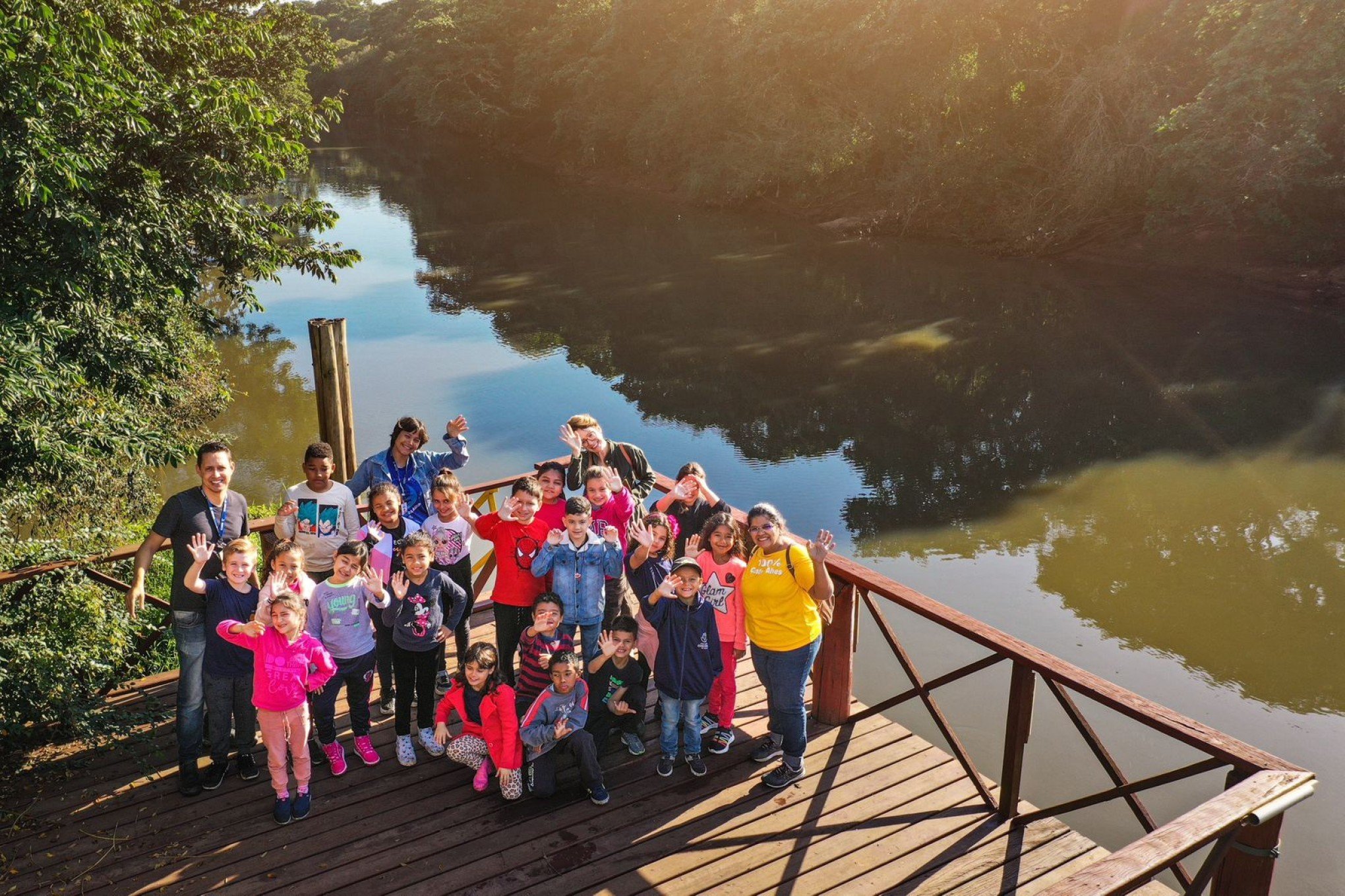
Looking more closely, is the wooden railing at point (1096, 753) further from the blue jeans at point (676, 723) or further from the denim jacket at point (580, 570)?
the denim jacket at point (580, 570)

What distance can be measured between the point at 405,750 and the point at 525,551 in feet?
3.91

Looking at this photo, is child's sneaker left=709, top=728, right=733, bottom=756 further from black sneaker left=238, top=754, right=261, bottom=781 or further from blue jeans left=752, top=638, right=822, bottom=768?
black sneaker left=238, top=754, right=261, bottom=781

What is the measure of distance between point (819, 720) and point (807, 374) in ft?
45.6

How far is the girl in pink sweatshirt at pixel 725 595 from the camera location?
16.9 ft

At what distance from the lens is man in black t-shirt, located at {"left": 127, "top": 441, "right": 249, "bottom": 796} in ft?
15.8

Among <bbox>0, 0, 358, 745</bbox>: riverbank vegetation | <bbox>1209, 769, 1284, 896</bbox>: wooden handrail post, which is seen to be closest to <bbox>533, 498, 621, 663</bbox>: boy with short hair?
<bbox>0, 0, 358, 745</bbox>: riverbank vegetation

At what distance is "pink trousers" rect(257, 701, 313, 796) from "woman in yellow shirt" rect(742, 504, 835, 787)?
2189mm

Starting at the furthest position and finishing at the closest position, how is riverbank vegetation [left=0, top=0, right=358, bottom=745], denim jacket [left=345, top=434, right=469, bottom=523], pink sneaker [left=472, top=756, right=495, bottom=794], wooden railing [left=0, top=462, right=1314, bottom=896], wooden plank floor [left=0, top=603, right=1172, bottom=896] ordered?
1. denim jacket [left=345, top=434, right=469, bottom=523]
2. riverbank vegetation [left=0, top=0, right=358, bottom=745]
3. pink sneaker [left=472, top=756, right=495, bottom=794]
4. wooden plank floor [left=0, top=603, right=1172, bottom=896]
5. wooden railing [left=0, top=462, right=1314, bottom=896]

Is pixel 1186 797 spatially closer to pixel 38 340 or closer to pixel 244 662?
pixel 244 662

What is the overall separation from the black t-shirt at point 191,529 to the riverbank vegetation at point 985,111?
2130cm

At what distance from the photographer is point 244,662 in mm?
4859

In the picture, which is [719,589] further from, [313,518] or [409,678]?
[313,518]

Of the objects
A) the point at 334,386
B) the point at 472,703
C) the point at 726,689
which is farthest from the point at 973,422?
the point at 472,703

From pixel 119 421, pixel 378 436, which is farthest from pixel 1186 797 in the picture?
pixel 378 436
